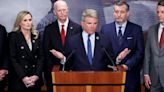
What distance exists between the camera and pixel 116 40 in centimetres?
441

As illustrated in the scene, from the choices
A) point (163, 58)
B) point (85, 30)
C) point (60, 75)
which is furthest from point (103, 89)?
point (163, 58)

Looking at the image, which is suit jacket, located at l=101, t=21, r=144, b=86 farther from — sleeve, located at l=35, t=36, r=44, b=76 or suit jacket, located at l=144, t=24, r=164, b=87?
sleeve, located at l=35, t=36, r=44, b=76

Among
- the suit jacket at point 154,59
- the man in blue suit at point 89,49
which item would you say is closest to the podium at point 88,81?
the man in blue suit at point 89,49

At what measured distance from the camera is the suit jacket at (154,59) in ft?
13.3

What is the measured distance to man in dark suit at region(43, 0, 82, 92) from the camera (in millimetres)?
4359

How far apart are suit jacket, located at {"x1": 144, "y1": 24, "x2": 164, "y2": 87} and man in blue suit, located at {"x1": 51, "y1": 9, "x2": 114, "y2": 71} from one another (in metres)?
0.57

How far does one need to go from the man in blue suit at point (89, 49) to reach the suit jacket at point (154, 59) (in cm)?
57

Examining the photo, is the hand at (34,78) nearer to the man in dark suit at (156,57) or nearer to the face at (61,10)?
the face at (61,10)

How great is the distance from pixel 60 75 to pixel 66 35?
3.78 ft

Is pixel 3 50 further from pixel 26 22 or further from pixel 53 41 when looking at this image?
pixel 53 41

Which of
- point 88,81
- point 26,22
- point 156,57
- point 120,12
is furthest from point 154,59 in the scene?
point 26,22

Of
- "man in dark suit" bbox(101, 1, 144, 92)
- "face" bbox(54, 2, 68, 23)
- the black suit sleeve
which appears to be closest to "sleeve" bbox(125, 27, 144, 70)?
"man in dark suit" bbox(101, 1, 144, 92)

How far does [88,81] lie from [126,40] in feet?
3.97

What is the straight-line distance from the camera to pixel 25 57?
427 centimetres
